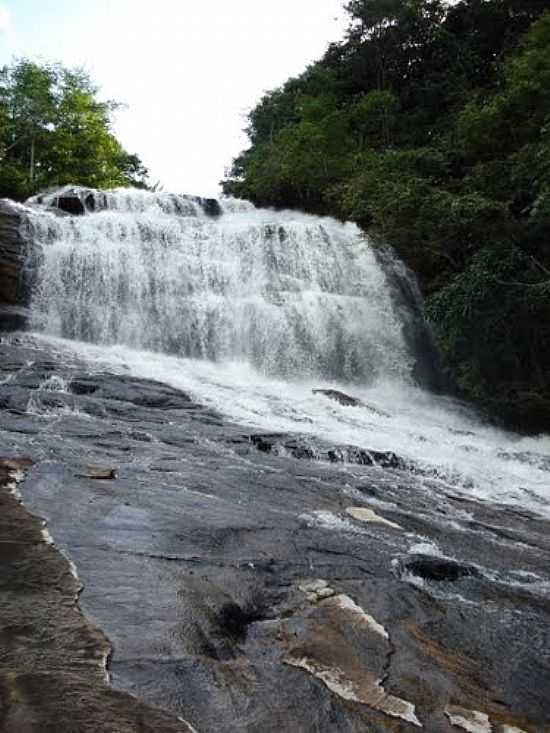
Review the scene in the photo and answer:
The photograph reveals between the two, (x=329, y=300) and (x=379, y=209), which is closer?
(x=379, y=209)

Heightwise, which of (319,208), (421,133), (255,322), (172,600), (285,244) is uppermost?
(421,133)

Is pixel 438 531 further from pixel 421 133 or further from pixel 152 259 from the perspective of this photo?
pixel 421 133

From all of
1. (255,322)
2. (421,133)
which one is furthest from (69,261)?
(421,133)

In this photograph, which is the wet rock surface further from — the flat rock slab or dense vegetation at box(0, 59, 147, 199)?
dense vegetation at box(0, 59, 147, 199)

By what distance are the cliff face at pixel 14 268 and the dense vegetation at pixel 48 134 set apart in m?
10.9

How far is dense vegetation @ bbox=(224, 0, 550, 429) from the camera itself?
13398 mm

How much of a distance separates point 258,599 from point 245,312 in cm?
1268

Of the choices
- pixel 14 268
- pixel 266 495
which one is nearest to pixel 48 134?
pixel 14 268

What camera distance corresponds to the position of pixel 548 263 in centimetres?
1392

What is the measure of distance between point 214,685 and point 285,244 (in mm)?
16372

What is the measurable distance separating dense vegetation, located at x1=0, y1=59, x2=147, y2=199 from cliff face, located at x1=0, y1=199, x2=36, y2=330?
10.9m

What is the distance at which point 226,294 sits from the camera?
640 inches

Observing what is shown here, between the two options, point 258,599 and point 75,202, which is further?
point 75,202

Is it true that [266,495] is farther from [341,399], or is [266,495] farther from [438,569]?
[341,399]
